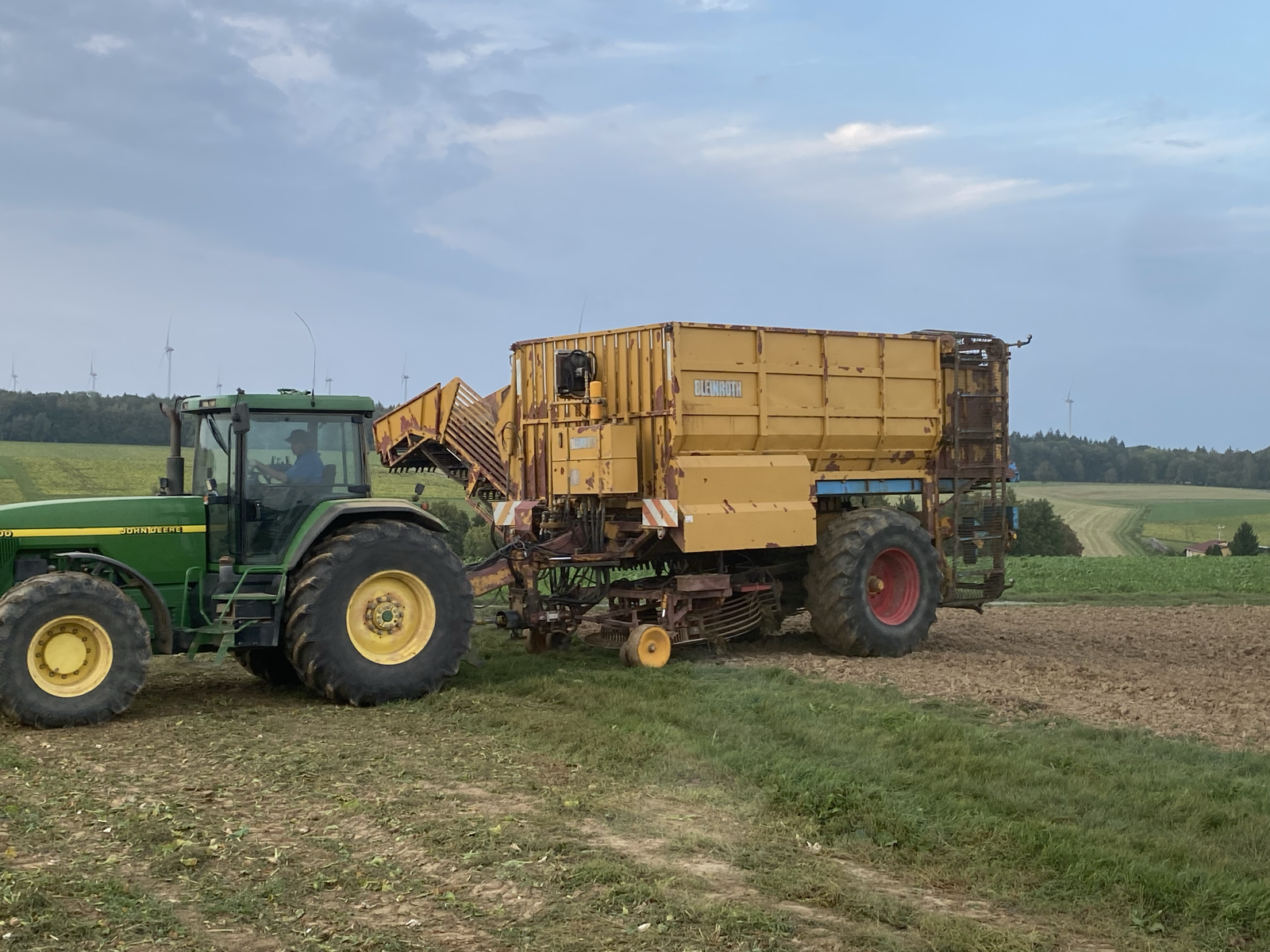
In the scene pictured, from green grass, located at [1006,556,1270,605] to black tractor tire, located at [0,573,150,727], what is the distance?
14.3 m

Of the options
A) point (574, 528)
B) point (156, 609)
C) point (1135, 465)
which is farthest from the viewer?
point (1135, 465)

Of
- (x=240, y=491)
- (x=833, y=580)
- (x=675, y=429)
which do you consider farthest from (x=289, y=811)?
(x=833, y=580)

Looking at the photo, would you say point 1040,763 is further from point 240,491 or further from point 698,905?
point 240,491

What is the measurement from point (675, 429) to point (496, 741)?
4307 mm

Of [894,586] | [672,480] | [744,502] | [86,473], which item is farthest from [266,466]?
[86,473]

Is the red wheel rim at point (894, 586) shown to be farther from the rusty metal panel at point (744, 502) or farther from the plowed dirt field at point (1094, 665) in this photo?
the rusty metal panel at point (744, 502)

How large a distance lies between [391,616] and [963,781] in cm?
484

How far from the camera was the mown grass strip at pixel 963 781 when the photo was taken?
18.9ft

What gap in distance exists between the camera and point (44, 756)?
26.8 ft

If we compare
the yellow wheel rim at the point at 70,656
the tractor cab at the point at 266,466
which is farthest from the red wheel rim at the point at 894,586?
the yellow wheel rim at the point at 70,656

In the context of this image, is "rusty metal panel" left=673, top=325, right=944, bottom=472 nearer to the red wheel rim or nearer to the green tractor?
the red wheel rim

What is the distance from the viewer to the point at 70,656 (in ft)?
30.0

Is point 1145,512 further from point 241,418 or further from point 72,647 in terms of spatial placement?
point 72,647

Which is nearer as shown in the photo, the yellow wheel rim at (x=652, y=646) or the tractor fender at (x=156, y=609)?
the tractor fender at (x=156, y=609)
